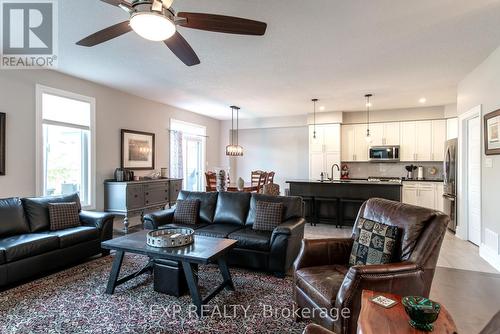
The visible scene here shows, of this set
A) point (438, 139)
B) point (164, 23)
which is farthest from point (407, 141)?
point (164, 23)

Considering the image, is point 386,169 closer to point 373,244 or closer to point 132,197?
point 373,244

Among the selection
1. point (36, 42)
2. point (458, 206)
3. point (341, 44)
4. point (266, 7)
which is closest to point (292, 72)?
point (341, 44)

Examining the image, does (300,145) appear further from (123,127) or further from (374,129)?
(123,127)

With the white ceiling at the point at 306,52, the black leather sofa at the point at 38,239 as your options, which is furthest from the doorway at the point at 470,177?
the black leather sofa at the point at 38,239

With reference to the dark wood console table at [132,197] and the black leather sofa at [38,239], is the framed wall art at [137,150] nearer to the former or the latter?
the dark wood console table at [132,197]

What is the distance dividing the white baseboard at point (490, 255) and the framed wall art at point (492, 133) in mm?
1274

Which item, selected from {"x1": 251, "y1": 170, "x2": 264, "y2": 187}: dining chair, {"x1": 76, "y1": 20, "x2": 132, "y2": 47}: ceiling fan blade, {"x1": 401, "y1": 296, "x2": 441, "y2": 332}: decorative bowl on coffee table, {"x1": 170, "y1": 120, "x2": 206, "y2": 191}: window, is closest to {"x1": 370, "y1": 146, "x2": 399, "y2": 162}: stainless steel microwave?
{"x1": 251, "y1": 170, "x2": 264, "y2": 187}: dining chair

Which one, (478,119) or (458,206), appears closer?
(478,119)

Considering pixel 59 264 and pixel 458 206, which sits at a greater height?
pixel 458 206

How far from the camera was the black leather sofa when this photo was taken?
2.88 metres

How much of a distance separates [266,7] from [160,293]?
2.88 m

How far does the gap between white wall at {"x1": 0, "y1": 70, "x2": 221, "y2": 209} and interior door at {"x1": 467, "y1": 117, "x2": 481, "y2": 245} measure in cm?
594

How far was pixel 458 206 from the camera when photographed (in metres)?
5.00

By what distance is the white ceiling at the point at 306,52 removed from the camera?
264 centimetres
